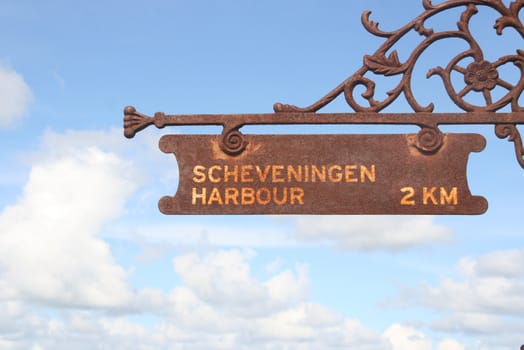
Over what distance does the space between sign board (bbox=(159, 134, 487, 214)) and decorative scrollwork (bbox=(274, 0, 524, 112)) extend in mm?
404

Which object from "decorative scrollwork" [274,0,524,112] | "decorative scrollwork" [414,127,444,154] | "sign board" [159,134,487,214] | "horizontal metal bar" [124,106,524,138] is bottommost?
"sign board" [159,134,487,214]

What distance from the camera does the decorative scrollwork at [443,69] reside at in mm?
7863

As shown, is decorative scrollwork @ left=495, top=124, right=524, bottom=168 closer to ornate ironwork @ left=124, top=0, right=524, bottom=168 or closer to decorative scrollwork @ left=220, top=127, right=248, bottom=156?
ornate ironwork @ left=124, top=0, right=524, bottom=168

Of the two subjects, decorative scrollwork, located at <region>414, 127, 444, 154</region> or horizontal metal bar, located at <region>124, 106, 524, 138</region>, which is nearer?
decorative scrollwork, located at <region>414, 127, 444, 154</region>

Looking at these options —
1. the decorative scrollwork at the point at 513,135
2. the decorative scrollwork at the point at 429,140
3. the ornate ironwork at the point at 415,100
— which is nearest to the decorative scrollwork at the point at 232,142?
the ornate ironwork at the point at 415,100

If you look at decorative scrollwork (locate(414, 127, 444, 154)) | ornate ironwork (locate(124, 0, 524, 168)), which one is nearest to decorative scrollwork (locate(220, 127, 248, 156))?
ornate ironwork (locate(124, 0, 524, 168))

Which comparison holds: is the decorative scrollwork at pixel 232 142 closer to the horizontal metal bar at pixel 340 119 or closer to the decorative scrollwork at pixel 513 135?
the horizontal metal bar at pixel 340 119

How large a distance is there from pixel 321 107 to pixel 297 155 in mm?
593

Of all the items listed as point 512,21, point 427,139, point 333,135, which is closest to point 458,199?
point 427,139

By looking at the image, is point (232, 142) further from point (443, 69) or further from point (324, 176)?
point (443, 69)

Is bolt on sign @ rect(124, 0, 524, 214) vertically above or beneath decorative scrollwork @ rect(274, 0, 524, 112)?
beneath

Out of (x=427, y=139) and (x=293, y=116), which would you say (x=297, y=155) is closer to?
(x=293, y=116)

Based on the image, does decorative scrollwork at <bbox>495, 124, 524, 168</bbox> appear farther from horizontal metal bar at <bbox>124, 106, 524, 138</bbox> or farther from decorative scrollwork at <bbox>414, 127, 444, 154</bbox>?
decorative scrollwork at <bbox>414, 127, 444, 154</bbox>

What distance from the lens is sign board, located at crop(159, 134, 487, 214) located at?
752 cm
